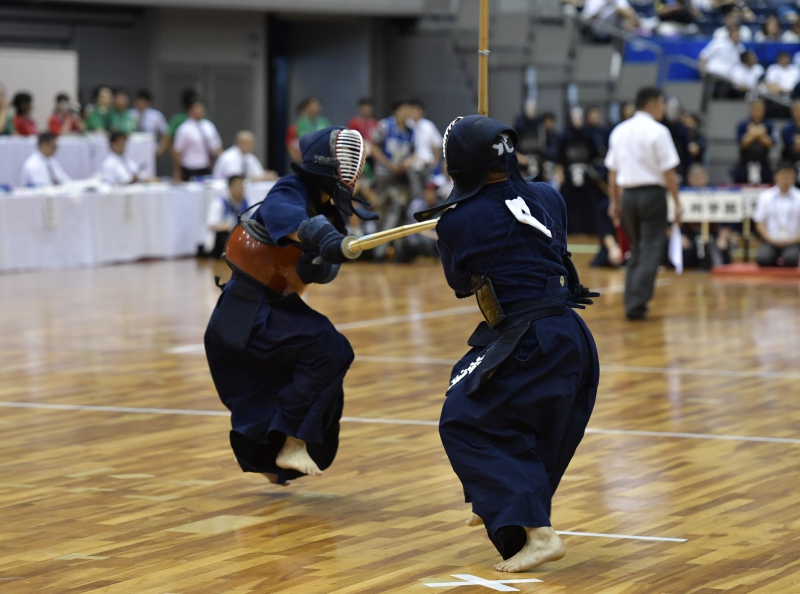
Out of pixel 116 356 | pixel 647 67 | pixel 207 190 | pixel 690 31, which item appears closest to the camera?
pixel 116 356

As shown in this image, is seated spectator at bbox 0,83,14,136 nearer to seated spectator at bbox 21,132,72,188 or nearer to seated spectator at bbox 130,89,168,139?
seated spectator at bbox 21,132,72,188

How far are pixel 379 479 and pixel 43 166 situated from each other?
12.5 meters

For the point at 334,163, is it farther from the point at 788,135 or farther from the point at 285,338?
the point at 788,135

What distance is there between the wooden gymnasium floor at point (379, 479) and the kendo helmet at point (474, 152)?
138cm

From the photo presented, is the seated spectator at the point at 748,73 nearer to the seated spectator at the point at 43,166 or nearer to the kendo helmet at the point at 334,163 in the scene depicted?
the seated spectator at the point at 43,166

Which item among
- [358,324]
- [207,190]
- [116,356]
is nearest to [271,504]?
[116,356]

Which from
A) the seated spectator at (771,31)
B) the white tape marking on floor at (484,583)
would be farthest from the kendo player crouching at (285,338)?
the seated spectator at (771,31)

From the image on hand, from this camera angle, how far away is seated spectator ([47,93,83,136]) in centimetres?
1998

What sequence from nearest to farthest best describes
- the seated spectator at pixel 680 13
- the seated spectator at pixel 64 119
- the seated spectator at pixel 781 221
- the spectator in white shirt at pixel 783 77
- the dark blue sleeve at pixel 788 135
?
the seated spectator at pixel 781 221 → the dark blue sleeve at pixel 788 135 → the seated spectator at pixel 64 119 → the spectator in white shirt at pixel 783 77 → the seated spectator at pixel 680 13

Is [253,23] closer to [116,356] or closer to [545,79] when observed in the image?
[545,79]

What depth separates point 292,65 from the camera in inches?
1121

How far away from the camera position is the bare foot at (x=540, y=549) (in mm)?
4770

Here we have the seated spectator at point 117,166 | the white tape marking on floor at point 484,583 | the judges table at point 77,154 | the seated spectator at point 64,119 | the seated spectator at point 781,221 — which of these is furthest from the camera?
the seated spectator at point 64,119

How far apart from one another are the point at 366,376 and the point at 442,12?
18.6 m
